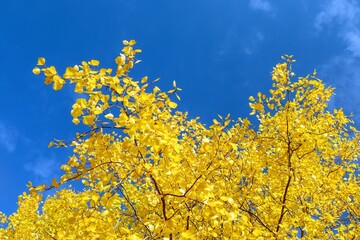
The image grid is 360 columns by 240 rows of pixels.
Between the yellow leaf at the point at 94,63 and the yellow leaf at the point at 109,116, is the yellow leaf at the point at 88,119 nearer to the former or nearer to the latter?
the yellow leaf at the point at 109,116

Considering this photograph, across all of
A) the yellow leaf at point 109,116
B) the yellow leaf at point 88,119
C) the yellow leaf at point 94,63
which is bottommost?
the yellow leaf at point 109,116

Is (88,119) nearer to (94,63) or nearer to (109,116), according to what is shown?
(109,116)

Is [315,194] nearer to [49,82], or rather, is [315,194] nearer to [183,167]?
[183,167]

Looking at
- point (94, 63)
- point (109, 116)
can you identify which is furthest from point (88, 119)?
point (94, 63)

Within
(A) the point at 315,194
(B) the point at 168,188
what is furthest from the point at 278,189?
(B) the point at 168,188

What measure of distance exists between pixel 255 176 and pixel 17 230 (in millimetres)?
12303

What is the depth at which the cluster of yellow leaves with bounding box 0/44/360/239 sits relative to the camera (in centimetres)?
303

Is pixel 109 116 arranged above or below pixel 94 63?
below

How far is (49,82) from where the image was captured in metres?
3.03

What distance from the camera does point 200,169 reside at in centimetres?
347

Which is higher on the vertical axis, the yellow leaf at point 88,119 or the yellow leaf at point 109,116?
the yellow leaf at point 88,119

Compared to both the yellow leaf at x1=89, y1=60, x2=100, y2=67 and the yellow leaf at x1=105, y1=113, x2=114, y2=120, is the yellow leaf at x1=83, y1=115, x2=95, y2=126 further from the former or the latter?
the yellow leaf at x1=89, y1=60, x2=100, y2=67

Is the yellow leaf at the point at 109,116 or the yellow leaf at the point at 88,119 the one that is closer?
the yellow leaf at the point at 109,116

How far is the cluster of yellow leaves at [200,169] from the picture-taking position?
3027mm
